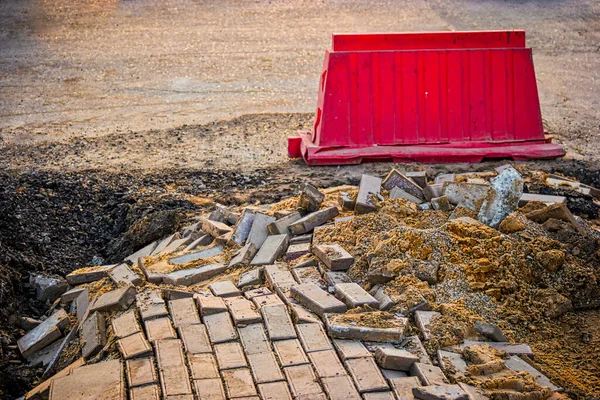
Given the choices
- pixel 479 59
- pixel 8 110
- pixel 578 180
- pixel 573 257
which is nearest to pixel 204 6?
pixel 8 110

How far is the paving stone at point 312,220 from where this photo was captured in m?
6.13

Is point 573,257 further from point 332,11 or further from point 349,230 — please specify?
point 332,11

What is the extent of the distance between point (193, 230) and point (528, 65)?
4.19 m

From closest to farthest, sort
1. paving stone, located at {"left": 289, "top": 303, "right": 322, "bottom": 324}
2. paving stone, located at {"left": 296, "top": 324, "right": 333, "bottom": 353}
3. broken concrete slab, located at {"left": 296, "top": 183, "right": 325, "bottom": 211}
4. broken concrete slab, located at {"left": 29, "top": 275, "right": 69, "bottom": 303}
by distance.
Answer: paving stone, located at {"left": 296, "top": 324, "right": 333, "bottom": 353}
paving stone, located at {"left": 289, "top": 303, "right": 322, "bottom": 324}
broken concrete slab, located at {"left": 29, "top": 275, "right": 69, "bottom": 303}
broken concrete slab, located at {"left": 296, "top": 183, "right": 325, "bottom": 211}

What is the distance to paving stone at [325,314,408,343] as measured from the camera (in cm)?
459

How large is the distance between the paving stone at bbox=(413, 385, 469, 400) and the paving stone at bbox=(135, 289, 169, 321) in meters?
1.79

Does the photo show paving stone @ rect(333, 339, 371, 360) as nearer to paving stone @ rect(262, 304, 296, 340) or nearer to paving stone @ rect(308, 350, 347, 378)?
paving stone @ rect(308, 350, 347, 378)

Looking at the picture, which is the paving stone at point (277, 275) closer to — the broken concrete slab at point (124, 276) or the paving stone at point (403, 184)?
the broken concrete slab at point (124, 276)

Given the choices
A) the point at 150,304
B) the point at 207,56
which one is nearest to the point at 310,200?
the point at 150,304

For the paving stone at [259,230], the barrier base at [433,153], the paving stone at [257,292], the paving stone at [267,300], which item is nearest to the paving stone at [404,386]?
the paving stone at [267,300]

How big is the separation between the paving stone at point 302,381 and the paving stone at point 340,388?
0.17ft

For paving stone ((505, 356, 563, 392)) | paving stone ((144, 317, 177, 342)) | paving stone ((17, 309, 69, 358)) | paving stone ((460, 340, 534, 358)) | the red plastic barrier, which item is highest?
the red plastic barrier

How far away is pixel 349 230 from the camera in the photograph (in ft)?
19.4

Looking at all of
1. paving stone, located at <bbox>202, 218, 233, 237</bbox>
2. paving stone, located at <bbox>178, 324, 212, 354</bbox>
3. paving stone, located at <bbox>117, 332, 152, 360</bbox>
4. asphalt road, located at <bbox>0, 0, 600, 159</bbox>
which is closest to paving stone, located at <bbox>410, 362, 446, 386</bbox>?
paving stone, located at <bbox>178, 324, 212, 354</bbox>
